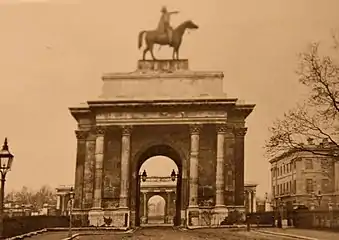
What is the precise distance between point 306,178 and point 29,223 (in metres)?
6.65

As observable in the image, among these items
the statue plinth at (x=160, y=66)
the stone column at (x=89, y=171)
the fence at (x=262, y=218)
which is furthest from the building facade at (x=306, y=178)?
the stone column at (x=89, y=171)

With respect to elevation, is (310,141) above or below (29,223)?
above

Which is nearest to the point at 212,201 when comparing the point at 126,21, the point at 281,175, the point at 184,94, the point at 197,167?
the point at 197,167

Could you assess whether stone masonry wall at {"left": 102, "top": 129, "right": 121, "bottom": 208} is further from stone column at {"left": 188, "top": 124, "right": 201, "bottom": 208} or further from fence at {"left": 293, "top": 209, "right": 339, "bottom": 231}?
fence at {"left": 293, "top": 209, "right": 339, "bottom": 231}

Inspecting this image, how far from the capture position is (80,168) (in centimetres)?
2294

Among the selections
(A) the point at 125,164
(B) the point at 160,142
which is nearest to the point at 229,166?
(B) the point at 160,142

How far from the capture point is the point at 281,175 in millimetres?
15164

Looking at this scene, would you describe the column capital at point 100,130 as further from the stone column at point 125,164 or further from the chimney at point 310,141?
the chimney at point 310,141

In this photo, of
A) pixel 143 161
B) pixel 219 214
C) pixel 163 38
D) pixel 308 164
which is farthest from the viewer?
pixel 143 161

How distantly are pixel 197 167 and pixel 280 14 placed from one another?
1149cm

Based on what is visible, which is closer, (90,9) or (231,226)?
(90,9)

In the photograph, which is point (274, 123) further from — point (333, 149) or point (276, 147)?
point (333, 149)

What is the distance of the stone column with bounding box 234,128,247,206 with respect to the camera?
2211 cm

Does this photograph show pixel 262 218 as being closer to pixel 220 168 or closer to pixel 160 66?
pixel 220 168
